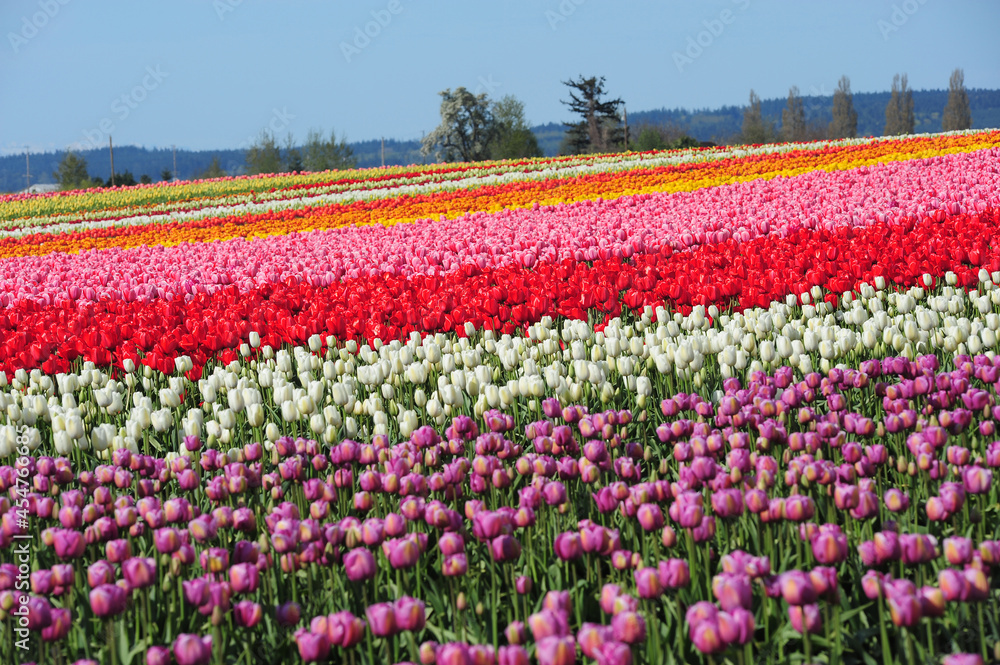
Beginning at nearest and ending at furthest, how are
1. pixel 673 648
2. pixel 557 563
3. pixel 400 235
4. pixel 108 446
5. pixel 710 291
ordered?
1. pixel 673 648
2. pixel 557 563
3. pixel 108 446
4. pixel 710 291
5. pixel 400 235

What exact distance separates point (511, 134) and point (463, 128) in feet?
13.2

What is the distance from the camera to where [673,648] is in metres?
2.27

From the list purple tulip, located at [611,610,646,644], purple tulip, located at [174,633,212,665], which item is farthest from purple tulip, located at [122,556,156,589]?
purple tulip, located at [611,610,646,644]

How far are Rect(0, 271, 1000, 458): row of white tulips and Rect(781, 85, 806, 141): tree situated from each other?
115m

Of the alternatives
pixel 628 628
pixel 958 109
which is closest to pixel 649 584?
pixel 628 628

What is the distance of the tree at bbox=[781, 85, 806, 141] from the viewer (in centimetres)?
11671

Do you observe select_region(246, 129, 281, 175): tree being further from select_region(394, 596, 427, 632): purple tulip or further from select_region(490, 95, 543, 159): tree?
select_region(394, 596, 427, 632): purple tulip

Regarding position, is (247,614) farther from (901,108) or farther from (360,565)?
(901,108)

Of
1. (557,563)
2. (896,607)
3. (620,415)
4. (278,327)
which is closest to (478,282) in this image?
(278,327)

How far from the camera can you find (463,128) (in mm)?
65688

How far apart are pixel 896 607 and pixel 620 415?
1642 millimetres

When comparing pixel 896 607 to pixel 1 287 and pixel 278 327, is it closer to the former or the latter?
pixel 278 327

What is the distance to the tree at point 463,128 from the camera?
64.8 meters

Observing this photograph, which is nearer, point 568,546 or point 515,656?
point 515,656
